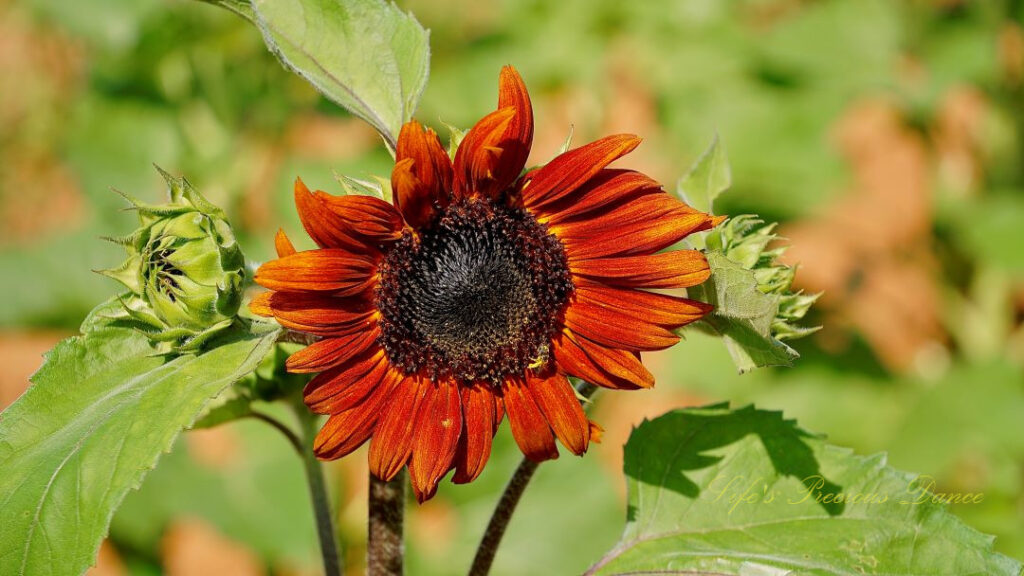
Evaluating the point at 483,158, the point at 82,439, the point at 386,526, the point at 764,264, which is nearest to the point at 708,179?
the point at 764,264

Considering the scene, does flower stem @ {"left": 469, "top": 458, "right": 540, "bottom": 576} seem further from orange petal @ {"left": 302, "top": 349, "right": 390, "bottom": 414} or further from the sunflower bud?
Result: the sunflower bud

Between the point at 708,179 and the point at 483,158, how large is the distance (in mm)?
369

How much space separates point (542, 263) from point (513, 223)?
59mm

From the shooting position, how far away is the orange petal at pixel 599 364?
3.60ft

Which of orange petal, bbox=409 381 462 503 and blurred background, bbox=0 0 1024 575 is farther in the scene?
blurred background, bbox=0 0 1024 575

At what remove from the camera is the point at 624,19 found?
12.3 feet

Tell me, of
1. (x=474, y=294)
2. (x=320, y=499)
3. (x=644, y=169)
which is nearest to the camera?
(x=474, y=294)

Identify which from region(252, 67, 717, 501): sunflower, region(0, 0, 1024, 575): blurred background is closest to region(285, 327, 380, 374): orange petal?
region(252, 67, 717, 501): sunflower

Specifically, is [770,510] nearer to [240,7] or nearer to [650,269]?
[650,269]

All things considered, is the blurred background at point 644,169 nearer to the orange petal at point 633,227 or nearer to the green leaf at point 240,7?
the green leaf at point 240,7

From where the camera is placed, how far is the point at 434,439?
1.10 metres

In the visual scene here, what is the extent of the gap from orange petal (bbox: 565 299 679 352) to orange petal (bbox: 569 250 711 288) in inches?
1.5

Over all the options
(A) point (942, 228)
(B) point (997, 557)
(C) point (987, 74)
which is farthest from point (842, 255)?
(B) point (997, 557)

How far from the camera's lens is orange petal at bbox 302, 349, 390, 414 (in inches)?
43.1
